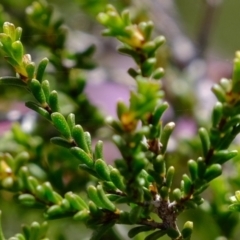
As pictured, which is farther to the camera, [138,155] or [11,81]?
[11,81]

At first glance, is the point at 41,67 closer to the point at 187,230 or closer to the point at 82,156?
the point at 82,156

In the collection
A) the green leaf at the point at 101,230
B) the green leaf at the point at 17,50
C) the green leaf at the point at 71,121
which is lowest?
the green leaf at the point at 101,230

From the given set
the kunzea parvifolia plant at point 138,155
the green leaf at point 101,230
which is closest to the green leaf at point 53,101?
the kunzea parvifolia plant at point 138,155

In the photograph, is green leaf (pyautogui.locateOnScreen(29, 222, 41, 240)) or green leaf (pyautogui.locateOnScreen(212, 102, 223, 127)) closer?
green leaf (pyautogui.locateOnScreen(212, 102, 223, 127))

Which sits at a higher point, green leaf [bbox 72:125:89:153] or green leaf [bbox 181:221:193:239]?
green leaf [bbox 72:125:89:153]

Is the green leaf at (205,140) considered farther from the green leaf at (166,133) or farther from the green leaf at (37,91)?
the green leaf at (37,91)

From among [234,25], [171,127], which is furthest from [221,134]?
[234,25]

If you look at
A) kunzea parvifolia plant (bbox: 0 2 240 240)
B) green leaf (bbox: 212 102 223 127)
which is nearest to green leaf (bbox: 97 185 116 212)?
kunzea parvifolia plant (bbox: 0 2 240 240)

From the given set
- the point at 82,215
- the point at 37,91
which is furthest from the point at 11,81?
the point at 82,215

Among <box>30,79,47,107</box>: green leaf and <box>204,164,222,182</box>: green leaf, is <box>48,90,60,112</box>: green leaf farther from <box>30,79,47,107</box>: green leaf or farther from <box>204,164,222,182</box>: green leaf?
<box>204,164,222,182</box>: green leaf

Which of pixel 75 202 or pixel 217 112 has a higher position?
pixel 217 112

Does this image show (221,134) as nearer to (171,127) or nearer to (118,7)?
(171,127)
